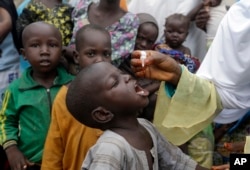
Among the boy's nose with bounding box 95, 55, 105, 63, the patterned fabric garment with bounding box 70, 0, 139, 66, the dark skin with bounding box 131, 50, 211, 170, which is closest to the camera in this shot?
the dark skin with bounding box 131, 50, 211, 170

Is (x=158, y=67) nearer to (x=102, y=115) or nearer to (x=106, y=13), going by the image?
(x=102, y=115)

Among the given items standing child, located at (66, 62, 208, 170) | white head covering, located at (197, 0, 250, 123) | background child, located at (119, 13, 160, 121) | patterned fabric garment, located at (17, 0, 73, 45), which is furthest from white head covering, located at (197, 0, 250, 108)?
patterned fabric garment, located at (17, 0, 73, 45)

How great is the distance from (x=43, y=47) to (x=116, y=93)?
116 cm

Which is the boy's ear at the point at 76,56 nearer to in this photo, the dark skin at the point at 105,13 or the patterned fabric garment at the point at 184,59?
the dark skin at the point at 105,13

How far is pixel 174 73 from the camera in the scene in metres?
2.67

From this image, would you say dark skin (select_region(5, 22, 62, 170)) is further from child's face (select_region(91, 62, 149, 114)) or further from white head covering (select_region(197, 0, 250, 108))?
child's face (select_region(91, 62, 149, 114))

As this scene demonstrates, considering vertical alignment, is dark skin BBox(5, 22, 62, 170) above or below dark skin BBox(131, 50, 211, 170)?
below

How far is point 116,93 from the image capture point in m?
2.24

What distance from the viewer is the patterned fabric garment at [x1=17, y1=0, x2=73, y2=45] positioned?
12.0 feet

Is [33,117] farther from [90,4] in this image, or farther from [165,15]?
[165,15]

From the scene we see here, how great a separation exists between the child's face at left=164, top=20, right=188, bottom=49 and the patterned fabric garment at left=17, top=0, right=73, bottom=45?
0.71m

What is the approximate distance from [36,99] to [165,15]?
1.48 metres

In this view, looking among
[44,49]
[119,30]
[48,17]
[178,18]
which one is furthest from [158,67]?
[178,18]

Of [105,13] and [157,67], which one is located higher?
[157,67]
